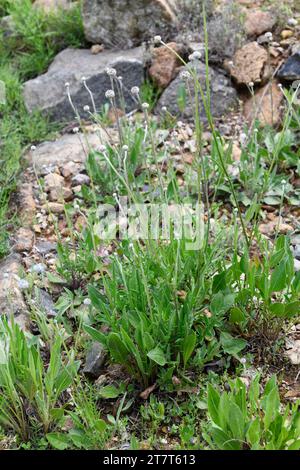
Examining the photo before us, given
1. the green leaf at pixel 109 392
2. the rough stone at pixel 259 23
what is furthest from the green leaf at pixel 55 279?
the rough stone at pixel 259 23

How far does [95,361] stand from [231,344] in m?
0.62

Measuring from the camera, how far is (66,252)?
324cm

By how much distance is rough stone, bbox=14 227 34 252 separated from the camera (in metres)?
3.51

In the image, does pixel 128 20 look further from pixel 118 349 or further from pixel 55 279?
pixel 118 349

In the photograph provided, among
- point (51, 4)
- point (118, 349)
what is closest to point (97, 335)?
point (118, 349)

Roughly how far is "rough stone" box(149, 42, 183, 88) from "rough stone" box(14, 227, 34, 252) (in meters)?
1.72

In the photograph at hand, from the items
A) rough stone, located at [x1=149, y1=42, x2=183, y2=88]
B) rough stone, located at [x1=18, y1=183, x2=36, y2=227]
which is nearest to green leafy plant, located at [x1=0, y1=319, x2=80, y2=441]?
rough stone, located at [x1=18, y1=183, x2=36, y2=227]

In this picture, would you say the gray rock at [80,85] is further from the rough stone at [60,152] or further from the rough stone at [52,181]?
the rough stone at [52,181]

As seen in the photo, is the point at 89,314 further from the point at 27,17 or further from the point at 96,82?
the point at 27,17

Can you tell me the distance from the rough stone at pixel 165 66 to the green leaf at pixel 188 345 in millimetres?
2628

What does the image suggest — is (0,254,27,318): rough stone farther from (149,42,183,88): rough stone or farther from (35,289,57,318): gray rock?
(149,42,183,88): rough stone

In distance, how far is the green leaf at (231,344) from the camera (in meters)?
2.68

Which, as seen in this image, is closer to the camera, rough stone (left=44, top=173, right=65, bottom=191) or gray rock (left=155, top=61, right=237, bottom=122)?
rough stone (left=44, top=173, right=65, bottom=191)

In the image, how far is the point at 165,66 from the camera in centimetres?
462
